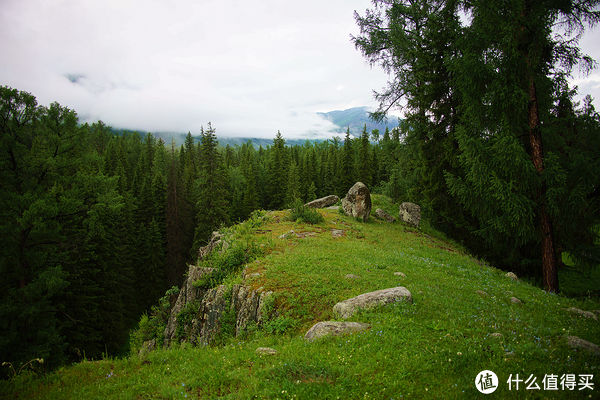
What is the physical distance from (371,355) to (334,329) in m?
1.24

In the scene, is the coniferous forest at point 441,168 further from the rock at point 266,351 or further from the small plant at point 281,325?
the small plant at point 281,325

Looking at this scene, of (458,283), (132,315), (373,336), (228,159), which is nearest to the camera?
(373,336)

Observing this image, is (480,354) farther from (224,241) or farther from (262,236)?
(224,241)

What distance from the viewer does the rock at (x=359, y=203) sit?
2088 cm

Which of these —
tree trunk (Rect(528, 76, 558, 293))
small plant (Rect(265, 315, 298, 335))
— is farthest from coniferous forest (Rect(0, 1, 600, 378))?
small plant (Rect(265, 315, 298, 335))

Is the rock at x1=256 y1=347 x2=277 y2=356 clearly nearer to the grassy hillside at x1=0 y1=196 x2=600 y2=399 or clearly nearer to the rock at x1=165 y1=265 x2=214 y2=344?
the grassy hillside at x1=0 y1=196 x2=600 y2=399

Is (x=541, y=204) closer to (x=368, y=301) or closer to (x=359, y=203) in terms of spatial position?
(x=368, y=301)

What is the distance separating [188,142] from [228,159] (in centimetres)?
1357

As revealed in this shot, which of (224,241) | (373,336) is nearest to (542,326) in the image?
(373,336)

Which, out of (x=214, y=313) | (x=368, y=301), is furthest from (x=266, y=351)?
(x=214, y=313)

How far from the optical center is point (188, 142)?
84000 millimetres

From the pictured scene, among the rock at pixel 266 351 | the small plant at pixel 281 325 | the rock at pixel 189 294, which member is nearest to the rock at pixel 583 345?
the rock at pixel 266 351

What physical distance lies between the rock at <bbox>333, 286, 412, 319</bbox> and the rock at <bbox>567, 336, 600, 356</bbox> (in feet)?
10.3

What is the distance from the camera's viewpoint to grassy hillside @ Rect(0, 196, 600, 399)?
4.66 m
